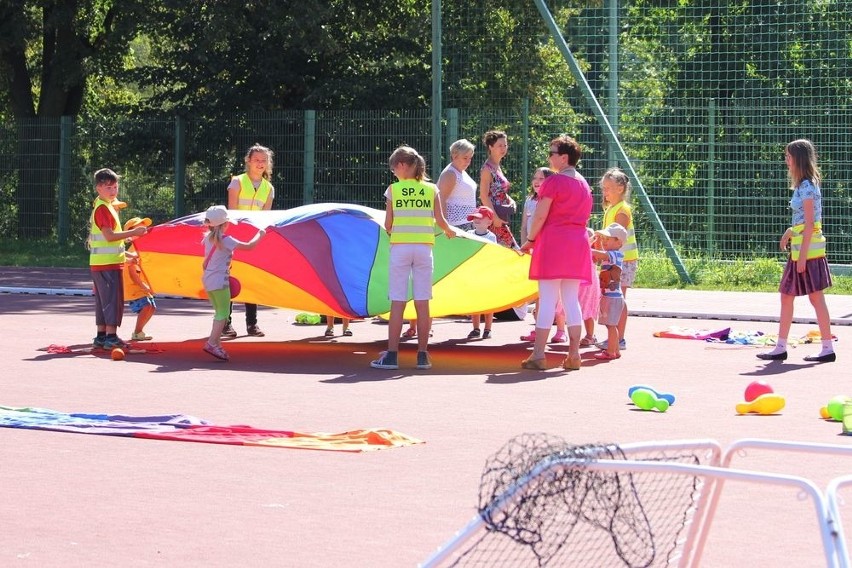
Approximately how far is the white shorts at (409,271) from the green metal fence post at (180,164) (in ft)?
54.8

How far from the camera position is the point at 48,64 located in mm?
32500

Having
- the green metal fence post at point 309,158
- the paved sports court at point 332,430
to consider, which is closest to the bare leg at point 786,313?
the paved sports court at point 332,430

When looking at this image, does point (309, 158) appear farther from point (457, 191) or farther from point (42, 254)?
point (457, 191)

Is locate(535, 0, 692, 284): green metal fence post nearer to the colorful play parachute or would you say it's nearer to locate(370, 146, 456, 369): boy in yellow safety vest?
the colorful play parachute

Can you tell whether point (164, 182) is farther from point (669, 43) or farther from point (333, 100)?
point (669, 43)

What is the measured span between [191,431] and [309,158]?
17.4m

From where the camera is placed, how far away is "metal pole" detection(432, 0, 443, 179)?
22.0 metres

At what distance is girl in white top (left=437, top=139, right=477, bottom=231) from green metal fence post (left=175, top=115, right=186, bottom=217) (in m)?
14.9

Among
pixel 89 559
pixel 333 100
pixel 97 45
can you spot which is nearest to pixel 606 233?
pixel 89 559

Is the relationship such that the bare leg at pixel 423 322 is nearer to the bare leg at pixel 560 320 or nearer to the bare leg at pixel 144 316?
the bare leg at pixel 560 320

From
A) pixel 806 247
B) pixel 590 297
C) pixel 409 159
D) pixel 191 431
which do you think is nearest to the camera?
pixel 191 431

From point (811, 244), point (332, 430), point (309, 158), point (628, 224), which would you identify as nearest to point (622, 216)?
point (628, 224)

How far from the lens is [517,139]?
76.3 ft

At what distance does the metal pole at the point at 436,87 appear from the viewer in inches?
866
